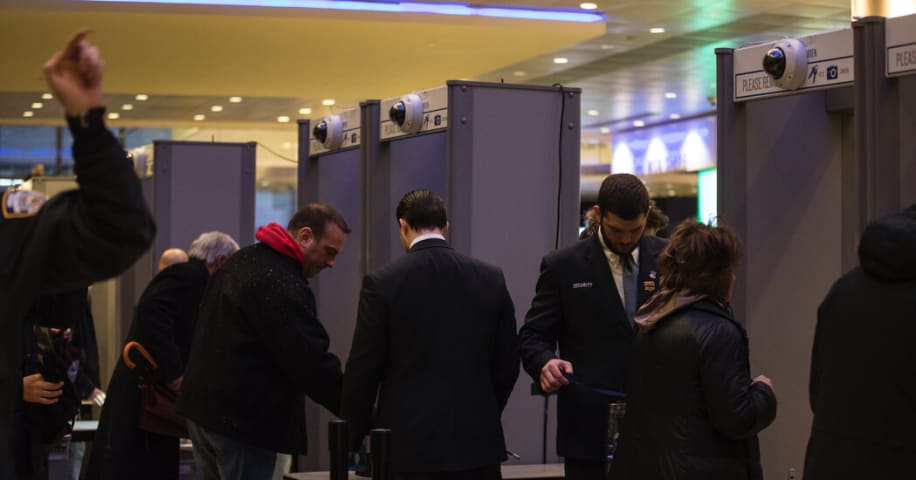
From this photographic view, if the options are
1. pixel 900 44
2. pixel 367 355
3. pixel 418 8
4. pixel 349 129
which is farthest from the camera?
pixel 418 8

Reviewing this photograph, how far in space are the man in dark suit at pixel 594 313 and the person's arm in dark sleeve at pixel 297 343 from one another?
63 centimetres

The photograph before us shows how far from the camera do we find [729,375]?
2770 mm

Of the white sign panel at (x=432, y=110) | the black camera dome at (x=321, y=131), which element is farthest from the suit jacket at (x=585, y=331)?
the black camera dome at (x=321, y=131)

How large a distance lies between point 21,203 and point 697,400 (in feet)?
5.10

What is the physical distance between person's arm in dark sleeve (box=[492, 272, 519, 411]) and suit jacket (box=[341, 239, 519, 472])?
67 mm

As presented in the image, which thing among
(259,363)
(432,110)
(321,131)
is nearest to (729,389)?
(259,363)

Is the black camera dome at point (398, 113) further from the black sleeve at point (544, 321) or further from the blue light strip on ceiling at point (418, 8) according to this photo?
the blue light strip on ceiling at point (418, 8)

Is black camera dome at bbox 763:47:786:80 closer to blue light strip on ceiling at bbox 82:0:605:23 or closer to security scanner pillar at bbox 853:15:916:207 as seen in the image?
security scanner pillar at bbox 853:15:916:207

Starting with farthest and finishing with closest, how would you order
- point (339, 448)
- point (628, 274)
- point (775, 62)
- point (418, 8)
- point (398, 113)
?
point (418, 8) < point (398, 113) < point (775, 62) < point (628, 274) < point (339, 448)

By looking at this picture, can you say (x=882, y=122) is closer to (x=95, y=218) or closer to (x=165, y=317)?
(x=95, y=218)

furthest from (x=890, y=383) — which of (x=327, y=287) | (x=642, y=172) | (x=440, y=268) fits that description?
(x=642, y=172)

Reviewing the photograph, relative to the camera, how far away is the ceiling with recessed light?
34.9ft

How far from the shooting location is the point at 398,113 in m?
4.97

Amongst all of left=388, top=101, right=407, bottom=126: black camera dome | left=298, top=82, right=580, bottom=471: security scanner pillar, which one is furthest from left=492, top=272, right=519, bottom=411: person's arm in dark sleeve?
left=388, top=101, right=407, bottom=126: black camera dome
